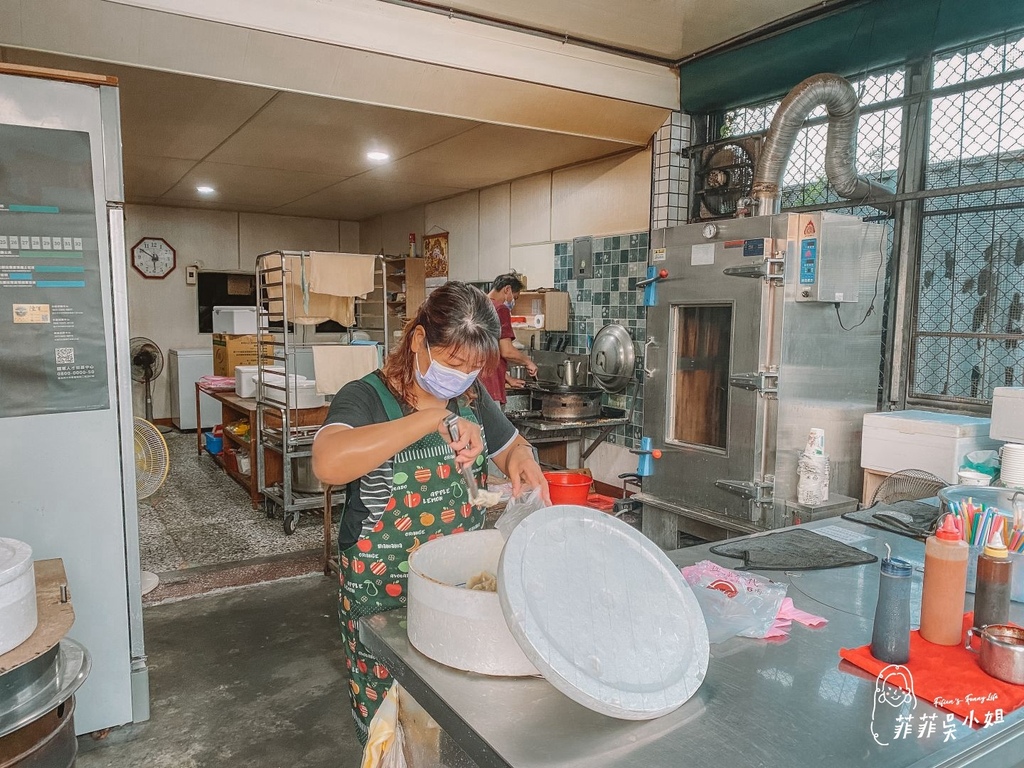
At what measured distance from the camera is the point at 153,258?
360 inches

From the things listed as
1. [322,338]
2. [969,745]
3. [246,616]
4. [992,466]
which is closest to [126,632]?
[246,616]

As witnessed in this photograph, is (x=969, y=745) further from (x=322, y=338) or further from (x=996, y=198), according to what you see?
(x=322, y=338)

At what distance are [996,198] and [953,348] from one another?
2.51 ft

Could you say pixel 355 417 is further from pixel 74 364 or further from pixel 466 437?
pixel 74 364

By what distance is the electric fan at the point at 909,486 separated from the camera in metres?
2.88

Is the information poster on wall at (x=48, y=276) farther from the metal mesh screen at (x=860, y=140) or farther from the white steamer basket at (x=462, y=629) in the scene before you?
the metal mesh screen at (x=860, y=140)

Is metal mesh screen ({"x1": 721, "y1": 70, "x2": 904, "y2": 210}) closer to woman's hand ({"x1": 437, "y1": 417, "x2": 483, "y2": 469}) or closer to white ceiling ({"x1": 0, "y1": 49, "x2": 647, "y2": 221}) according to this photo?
white ceiling ({"x1": 0, "y1": 49, "x2": 647, "y2": 221})

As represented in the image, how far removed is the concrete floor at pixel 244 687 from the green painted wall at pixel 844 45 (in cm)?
404

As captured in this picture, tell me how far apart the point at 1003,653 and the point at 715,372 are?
2.66 metres

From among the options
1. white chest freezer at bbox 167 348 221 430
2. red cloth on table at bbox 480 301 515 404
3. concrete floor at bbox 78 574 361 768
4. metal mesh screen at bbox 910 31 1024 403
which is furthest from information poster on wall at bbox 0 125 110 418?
white chest freezer at bbox 167 348 221 430

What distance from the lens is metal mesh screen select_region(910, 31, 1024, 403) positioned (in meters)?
3.41

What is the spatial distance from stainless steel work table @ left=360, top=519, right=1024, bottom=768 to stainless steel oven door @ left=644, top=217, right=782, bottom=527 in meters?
2.24

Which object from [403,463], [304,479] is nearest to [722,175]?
[304,479]

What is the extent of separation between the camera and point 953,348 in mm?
3707
